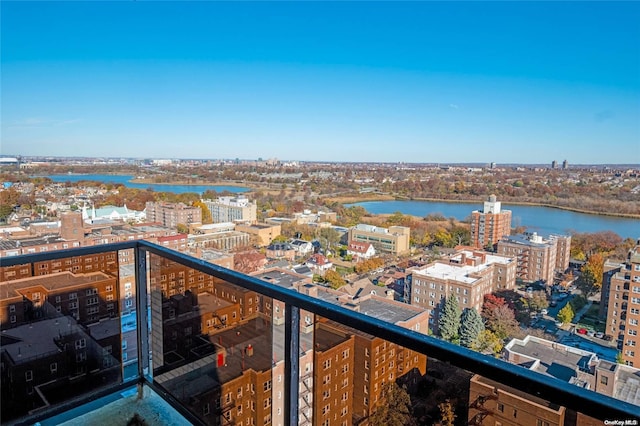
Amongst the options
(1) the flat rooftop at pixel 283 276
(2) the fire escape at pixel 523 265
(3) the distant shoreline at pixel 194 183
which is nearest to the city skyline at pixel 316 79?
(3) the distant shoreline at pixel 194 183

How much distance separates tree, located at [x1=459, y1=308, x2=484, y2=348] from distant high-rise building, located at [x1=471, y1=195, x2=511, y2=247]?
9645 mm

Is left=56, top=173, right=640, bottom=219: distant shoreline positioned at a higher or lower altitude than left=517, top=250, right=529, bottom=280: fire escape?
higher

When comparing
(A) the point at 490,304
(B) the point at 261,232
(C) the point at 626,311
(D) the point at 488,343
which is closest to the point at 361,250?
(B) the point at 261,232

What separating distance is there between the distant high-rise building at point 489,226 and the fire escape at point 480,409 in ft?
Result: 64.7

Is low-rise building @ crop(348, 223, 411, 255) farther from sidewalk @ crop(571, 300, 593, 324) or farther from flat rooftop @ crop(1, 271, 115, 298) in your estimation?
flat rooftop @ crop(1, 271, 115, 298)

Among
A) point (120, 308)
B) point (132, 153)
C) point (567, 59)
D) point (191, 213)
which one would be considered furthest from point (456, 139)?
point (120, 308)

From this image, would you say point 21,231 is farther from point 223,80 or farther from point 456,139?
point 456,139

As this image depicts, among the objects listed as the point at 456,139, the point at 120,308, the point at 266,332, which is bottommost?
the point at 120,308

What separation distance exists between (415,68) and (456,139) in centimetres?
1004

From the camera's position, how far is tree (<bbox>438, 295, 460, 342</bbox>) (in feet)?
33.1

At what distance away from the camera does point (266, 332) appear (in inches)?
36.4

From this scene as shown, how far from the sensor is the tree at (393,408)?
664mm

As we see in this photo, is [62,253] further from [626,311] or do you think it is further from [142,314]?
[626,311]

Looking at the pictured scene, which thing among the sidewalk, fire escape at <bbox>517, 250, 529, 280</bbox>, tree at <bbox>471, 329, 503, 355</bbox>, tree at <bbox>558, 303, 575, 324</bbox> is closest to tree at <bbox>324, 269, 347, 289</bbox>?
tree at <bbox>471, 329, 503, 355</bbox>
